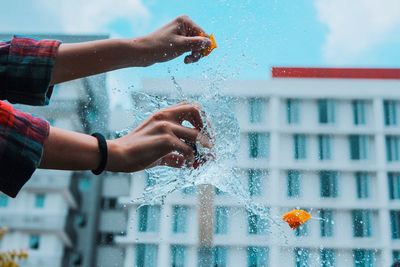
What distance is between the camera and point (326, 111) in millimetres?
14961

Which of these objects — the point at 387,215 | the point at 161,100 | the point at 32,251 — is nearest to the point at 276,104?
the point at 387,215

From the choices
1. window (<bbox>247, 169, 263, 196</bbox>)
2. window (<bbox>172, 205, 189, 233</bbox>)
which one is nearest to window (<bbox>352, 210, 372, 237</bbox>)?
window (<bbox>172, 205, 189, 233</bbox>)

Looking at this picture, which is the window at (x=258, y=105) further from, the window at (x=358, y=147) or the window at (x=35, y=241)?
the window at (x=35, y=241)

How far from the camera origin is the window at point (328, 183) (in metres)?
14.0

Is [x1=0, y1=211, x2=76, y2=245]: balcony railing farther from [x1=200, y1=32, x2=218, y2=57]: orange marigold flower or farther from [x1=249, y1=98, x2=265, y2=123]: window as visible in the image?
[x1=200, y1=32, x2=218, y2=57]: orange marigold flower

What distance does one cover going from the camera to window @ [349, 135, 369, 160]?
14.7m

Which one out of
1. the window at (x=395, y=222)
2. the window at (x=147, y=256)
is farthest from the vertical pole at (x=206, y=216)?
the window at (x=395, y=222)

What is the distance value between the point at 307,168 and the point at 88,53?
44.3 ft

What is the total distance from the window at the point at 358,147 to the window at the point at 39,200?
22.6ft

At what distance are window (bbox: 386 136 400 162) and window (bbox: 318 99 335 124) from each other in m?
1.31

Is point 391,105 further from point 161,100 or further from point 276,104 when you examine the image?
point 161,100

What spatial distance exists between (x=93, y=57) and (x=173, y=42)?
80 mm

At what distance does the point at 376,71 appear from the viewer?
1543 cm

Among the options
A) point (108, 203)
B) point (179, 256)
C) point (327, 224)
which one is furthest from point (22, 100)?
point (108, 203)
